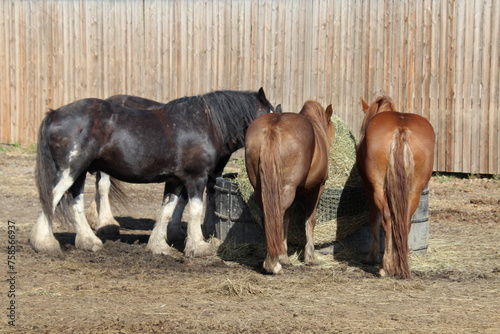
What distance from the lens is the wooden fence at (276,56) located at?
12.6 m

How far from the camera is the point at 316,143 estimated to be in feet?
23.2

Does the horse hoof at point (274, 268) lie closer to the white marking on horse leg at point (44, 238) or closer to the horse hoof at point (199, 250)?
the horse hoof at point (199, 250)

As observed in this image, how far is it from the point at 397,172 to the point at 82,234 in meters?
3.54

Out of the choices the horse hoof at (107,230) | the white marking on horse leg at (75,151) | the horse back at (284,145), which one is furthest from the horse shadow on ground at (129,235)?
the horse back at (284,145)

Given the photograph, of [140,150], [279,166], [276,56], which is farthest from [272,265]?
[276,56]

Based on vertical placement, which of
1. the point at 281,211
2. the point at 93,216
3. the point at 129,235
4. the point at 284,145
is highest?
the point at 284,145

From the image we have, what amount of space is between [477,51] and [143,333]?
9.54 m

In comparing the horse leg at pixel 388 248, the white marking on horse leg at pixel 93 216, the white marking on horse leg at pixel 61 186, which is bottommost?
the white marking on horse leg at pixel 93 216

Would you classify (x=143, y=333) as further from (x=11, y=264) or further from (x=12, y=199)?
(x=12, y=199)

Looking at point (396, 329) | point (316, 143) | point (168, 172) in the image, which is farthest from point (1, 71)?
point (396, 329)

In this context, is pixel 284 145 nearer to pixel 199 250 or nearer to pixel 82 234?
pixel 199 250

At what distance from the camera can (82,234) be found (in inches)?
Answer: 309

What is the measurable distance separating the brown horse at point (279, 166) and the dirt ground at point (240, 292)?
444mm

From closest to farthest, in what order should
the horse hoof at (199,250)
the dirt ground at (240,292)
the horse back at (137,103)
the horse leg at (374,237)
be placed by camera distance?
the dirt ground at (240,292), the horse leg at (374,237), the horse hoof at (199,250), the horse back at (137,103)
